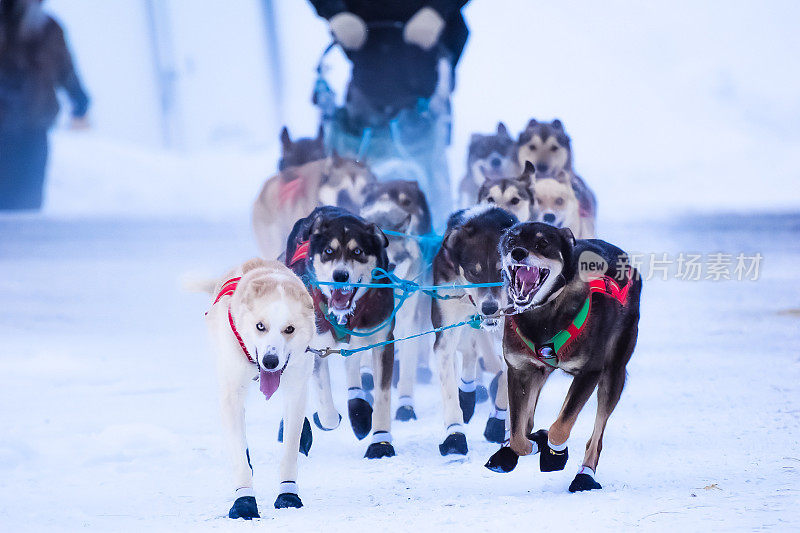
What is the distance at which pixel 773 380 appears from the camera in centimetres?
355

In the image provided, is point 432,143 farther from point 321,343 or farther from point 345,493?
point 345,493

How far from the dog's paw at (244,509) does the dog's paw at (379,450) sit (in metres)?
0.64

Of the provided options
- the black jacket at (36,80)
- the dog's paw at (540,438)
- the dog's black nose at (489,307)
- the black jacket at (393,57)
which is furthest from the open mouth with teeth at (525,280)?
the black jacket at (36,80)

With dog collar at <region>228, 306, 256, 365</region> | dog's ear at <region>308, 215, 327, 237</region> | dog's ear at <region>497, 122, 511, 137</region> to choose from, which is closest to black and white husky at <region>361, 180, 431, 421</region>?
dog's ear at <region>308, 215, 327, 237</region>

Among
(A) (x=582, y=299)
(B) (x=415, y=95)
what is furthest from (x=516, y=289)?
(B) (x=415, y=95)

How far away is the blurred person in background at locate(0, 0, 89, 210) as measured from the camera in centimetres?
641

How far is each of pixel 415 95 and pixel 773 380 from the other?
1909 mm

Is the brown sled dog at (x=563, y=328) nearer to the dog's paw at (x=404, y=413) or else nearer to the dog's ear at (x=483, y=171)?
the dog's paw at (x=404, y=413)

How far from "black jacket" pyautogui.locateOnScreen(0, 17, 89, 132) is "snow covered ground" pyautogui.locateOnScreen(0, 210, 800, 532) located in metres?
1.42

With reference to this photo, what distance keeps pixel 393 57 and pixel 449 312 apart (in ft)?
6.15

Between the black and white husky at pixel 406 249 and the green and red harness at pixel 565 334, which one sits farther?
the black and white husky at pixel 406 249

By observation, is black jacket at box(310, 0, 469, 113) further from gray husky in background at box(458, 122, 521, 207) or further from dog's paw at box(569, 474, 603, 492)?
dog's paw at box(569, 474, 603, 492)

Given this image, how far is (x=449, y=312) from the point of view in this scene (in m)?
2.84

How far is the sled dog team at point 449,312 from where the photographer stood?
2.17 m
